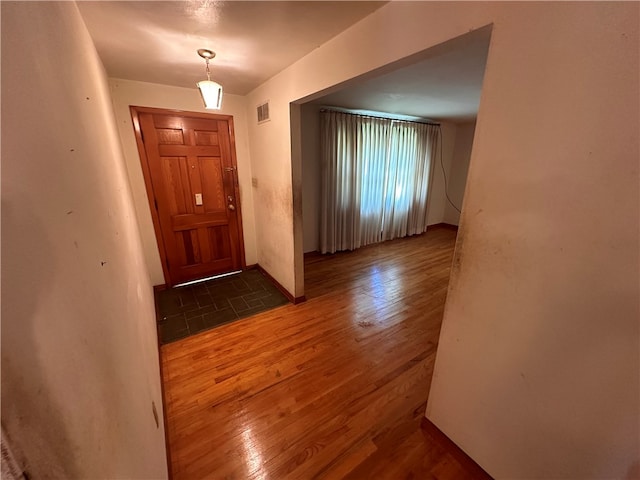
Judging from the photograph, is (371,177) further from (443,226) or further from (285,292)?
(443,226)

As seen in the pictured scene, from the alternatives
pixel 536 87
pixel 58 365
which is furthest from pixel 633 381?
pixel 58 365

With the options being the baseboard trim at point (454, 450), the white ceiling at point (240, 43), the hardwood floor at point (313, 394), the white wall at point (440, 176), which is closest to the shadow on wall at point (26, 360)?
the hardwood floor at point (313, 394)

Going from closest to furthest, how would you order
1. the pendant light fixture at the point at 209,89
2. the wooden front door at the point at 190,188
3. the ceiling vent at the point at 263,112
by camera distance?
the pendant light fixture at the point at 209,89
the ceiling vent at the point at 263,112
the wooden front door at the point at 190,188

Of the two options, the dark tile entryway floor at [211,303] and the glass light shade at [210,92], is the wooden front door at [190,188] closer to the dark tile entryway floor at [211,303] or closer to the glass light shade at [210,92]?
the dark tile entryway floor at [211,303]

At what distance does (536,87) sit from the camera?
0.81 metres

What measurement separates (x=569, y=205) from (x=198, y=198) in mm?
3058

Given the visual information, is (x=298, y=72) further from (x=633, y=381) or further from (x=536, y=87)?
(x=633, y=381)

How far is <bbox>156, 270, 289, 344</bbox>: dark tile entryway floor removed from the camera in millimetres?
2338

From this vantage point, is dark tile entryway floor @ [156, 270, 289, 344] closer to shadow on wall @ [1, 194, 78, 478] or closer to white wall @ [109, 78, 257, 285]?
white wall @ [109, 78, 257, 285]

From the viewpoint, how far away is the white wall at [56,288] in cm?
33

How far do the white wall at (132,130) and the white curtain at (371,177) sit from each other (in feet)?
3.79

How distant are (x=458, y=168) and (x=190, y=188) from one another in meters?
5.18

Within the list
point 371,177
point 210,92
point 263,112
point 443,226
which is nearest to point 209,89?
point 210,92

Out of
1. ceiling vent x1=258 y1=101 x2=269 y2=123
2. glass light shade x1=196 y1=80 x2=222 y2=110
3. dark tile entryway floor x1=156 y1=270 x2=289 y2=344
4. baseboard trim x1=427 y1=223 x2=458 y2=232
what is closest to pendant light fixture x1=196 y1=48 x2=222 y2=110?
glass light shade x1=196 y1=80 x2=222 y2=110
